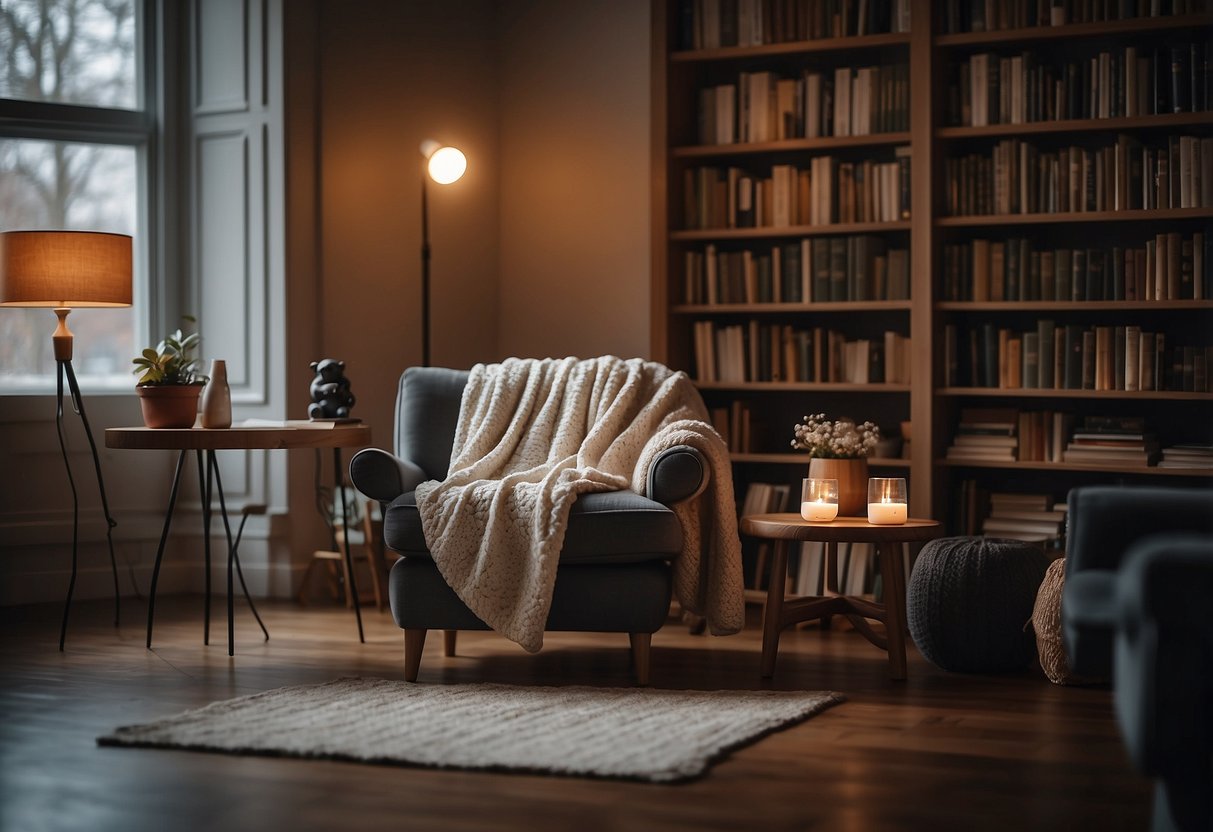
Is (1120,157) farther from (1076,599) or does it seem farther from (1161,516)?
(1076,599)

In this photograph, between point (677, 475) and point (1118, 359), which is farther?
point (1118, 359)

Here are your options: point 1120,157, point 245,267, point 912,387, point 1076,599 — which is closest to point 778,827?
point 1076,599

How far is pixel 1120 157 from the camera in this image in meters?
4.59

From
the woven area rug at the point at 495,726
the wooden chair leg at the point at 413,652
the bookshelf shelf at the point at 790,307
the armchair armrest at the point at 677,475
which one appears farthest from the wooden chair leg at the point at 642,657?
the bookshelf shelf at the point at 790,307

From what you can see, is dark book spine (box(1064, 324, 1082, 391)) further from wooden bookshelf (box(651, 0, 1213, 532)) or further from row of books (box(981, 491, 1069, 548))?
row of books (box(981, 491, 1069, 548))

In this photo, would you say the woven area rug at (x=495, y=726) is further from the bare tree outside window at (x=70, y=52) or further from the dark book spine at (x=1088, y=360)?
the bare tree outside window at (x=70, y=52)

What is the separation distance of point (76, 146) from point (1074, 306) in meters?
3.46

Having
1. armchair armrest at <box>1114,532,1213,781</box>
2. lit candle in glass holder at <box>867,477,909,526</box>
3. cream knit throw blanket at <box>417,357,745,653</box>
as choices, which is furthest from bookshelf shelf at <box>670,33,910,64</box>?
armchair armrest at <box>1114,532,1213,781</box>

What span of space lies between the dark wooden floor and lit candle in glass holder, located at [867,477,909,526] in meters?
0.41

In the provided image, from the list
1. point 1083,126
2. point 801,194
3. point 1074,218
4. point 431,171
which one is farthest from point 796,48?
point 431,171

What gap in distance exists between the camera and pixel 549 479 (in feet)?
12.6

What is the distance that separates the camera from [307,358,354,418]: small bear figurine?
441 centimetres

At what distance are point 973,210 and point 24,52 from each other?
3.27 m

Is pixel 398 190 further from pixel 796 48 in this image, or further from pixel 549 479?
pixel 549 479
